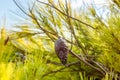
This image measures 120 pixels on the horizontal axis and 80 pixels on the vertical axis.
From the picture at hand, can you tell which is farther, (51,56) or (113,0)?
(51,56)

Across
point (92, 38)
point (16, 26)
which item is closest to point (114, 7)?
point (92, 38)

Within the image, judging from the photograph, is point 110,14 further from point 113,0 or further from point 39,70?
point 39,70

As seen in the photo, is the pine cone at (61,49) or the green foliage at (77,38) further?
the green foliage at (77,38)

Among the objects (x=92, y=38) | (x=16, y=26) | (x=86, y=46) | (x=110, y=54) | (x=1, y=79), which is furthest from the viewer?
(x=16, y=26)

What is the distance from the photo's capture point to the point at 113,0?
1490 millimetres

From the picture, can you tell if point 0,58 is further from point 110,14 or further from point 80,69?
point 80,69

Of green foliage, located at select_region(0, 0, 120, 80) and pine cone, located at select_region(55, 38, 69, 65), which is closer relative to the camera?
pine cone, located at select_region(55, 38, 69, 65)

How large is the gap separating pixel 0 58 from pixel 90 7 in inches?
33.3

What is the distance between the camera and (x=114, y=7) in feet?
5.05

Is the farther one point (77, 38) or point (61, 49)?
point (77, 38)

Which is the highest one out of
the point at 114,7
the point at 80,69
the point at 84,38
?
the point at 114,7

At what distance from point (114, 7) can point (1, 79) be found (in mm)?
902

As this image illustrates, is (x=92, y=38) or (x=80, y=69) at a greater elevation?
(x=92, y=38)

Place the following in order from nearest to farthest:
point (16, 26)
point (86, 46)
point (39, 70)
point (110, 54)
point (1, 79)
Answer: point (1, 79) < point (39, 70) < point (110, 54) < point (86, 46) < point (16, 26)
